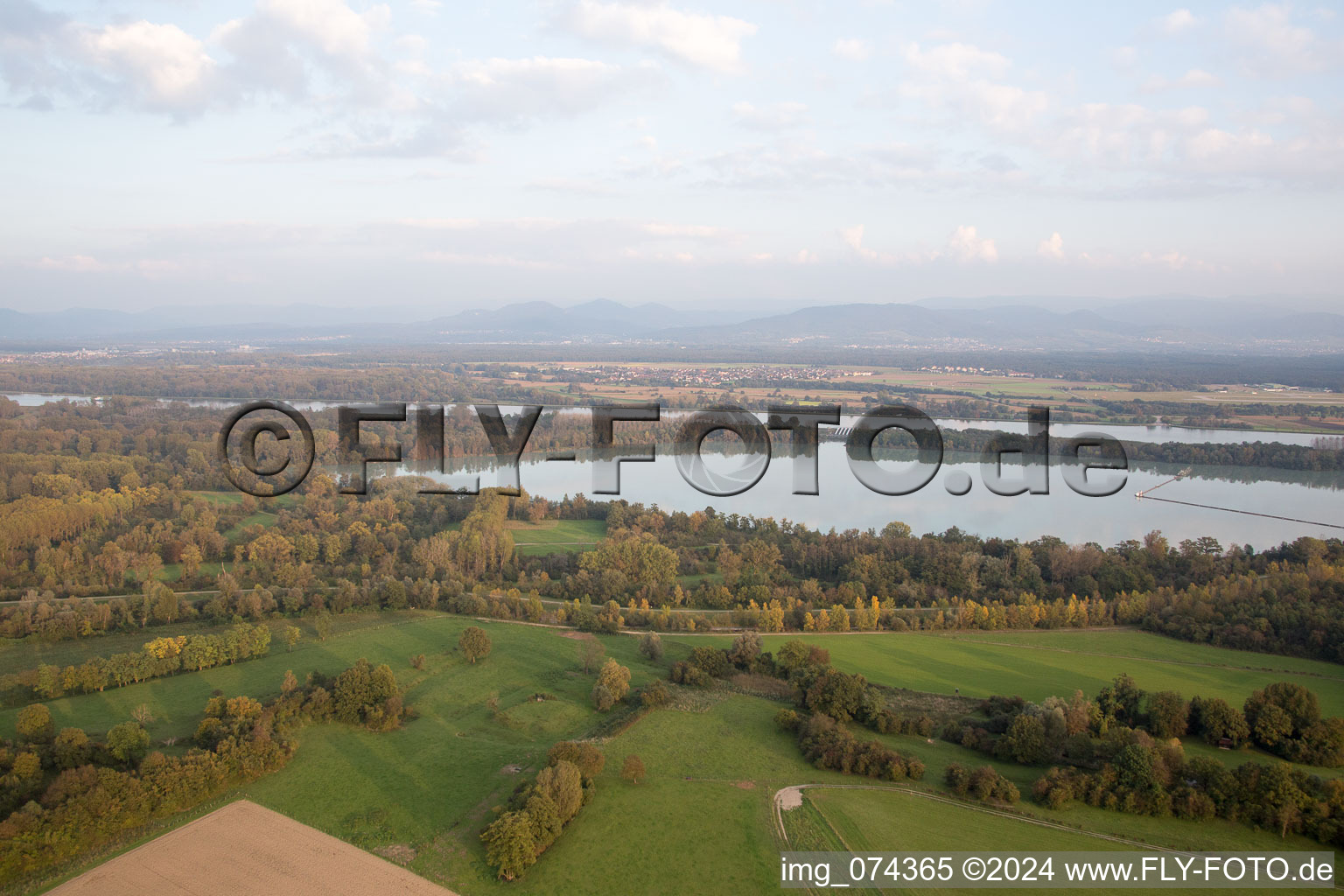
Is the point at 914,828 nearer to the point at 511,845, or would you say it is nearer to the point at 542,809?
the point at 542,809

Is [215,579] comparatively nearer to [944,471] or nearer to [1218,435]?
[944,471]

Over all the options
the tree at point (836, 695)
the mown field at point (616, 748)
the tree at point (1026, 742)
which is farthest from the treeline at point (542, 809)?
the tree at point (1026, 742)

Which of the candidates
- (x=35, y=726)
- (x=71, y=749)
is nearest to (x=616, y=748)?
(x=71, y=749)

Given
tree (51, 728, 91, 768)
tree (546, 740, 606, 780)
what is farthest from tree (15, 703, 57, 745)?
tree (546, 740, 606, 780)

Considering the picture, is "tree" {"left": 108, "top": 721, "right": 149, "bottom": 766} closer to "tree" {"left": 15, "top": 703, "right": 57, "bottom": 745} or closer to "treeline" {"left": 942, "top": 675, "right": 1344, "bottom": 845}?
"tree" {"left": 15, "top": 703, "right": 57, "bottom": 745}

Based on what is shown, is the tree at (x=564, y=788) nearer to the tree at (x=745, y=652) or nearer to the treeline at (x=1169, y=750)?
the treeline at (x=1169, y=750)

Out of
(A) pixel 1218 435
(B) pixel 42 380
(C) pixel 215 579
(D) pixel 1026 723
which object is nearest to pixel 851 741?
(D) pixel 1026 723
